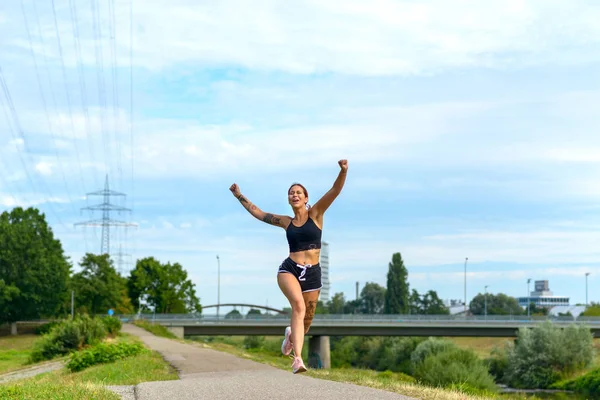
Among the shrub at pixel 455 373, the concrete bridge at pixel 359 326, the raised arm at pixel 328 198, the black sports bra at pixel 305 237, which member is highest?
the raised arm at pixel 328 198

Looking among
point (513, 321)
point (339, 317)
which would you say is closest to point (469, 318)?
point (513, 321)

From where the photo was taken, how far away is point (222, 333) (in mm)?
90438

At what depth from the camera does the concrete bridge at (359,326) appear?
8881 centimetres

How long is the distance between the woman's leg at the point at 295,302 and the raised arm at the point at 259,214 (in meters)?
0.75

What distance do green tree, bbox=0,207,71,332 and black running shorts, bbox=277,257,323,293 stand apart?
79641mm

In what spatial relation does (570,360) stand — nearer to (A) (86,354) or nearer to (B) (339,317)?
A: (B) (339,317)

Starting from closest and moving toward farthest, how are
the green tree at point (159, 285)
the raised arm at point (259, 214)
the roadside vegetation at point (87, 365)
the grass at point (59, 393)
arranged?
the raised arm at point (259, 214) < the grass at point (59, 393) < the roadside vegetation at point (87, 365) < the green tree at point (159, 285)

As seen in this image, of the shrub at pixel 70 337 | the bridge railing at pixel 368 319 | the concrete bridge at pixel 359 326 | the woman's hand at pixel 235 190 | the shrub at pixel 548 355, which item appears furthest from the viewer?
the bridge railing at pixel 368 319

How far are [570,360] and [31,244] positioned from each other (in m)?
54.7

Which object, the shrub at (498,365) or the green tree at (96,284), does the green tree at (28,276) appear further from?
the shrub at (498,365)

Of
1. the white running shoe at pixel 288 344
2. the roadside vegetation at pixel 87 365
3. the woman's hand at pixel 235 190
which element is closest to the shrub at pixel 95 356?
the roadside vegetation at pixel 87 365

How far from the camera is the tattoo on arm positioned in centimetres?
1164

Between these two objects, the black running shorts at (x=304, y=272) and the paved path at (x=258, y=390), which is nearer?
the black running shorts at (x=304, y=272)

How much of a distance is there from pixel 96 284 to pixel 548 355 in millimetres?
52854
